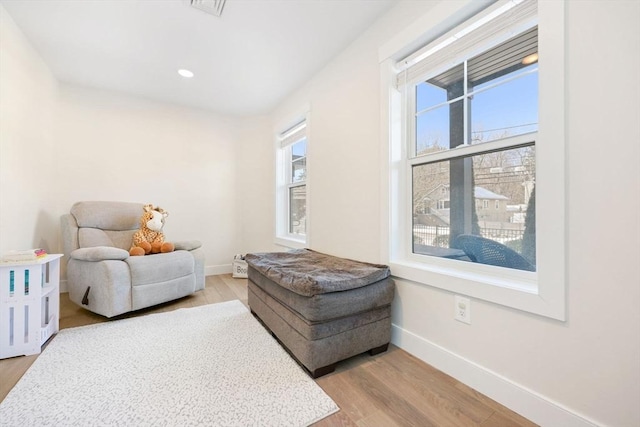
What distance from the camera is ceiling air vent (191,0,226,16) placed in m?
1.82

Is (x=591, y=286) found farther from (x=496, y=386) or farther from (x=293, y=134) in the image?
(x=293, y=134)

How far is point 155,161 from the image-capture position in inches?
138

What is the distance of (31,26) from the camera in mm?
2066

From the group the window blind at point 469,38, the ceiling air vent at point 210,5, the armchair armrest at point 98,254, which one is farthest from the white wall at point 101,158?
the window blind at point 469,38

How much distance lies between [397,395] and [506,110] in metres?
1.58

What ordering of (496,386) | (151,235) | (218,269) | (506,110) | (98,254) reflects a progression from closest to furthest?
(496,386) < (506,110) < (98,254) < (151,235) < (218,269)

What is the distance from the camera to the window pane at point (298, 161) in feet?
10.7

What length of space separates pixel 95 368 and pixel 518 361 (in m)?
2.27

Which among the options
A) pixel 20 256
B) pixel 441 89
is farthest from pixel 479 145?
pixel 20 256

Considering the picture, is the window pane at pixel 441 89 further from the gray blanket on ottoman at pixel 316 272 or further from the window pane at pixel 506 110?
the gray blanket on ottoman at pixel 316 272

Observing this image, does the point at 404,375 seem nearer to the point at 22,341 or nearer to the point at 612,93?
the point at 612,93

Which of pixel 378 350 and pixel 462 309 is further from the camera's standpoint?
pixel 378 350

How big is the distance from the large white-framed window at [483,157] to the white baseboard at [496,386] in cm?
38

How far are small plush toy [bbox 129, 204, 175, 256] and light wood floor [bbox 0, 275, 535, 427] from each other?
4.17ft
